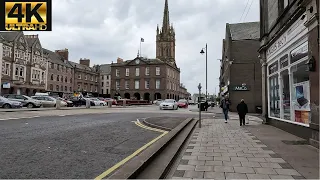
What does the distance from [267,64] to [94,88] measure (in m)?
78.2

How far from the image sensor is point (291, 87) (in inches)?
420

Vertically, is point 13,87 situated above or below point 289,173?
above

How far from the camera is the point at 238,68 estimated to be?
3309 cm

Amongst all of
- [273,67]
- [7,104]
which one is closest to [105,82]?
[7,104]

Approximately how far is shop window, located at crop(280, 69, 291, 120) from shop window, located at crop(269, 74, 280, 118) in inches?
30.6

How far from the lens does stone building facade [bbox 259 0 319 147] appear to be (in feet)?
26.2

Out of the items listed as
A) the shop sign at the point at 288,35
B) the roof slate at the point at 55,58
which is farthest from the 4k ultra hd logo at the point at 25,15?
the roof slate at the point at 55,58

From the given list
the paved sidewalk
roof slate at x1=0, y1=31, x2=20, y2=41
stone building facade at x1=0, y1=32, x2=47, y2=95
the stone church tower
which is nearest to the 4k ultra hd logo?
the paved sidewalk

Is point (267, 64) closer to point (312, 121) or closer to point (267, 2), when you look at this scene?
point (267, 2)

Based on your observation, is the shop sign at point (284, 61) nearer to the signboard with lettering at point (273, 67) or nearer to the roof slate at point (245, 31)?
the signboard with lettering at point (273, 67)

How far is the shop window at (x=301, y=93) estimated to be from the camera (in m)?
9.05

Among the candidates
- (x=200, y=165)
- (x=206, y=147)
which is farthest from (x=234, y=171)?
(x=206, y=147)

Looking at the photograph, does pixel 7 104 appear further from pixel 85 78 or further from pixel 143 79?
pixel 85 78

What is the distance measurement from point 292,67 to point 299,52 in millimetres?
1011
